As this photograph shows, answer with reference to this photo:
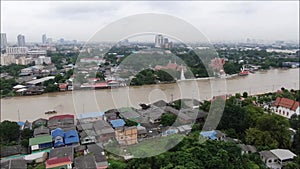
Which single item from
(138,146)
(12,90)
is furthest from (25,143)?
(12,90)

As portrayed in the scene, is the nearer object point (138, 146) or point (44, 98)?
point (138, 146)

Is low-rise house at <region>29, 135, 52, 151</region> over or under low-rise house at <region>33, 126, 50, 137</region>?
under

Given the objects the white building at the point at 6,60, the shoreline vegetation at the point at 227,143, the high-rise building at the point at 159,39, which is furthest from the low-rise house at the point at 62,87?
the white building at the point at 6,60

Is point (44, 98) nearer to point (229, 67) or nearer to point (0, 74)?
point (0, 74)

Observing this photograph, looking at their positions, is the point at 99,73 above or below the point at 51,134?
above

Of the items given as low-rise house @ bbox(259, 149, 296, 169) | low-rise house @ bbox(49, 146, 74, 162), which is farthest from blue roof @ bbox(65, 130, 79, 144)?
low-rise house @ bbox(259, 149, 296, 169)

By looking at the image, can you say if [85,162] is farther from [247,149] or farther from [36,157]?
[247,149]

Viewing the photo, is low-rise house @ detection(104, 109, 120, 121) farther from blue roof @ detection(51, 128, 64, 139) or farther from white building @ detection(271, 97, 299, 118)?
white building @ detection(271, 97, 299, 118)
